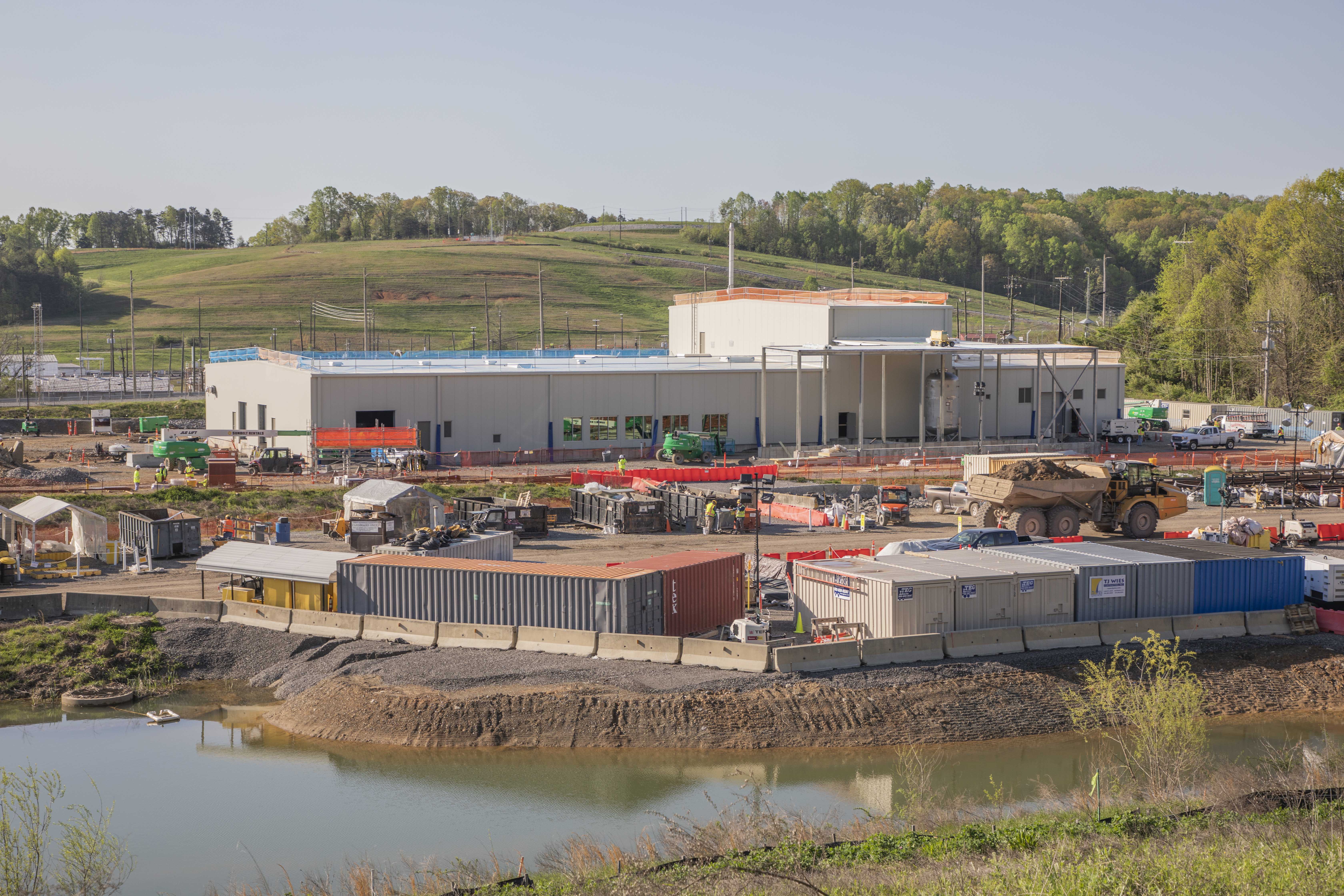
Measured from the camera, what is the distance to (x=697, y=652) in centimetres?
2697

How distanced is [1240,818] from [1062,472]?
72.9 feet

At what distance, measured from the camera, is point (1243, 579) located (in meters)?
30.9

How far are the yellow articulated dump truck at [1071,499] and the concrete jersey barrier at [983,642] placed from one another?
1081cm

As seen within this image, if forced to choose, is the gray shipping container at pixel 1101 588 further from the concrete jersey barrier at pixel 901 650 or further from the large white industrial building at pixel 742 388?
the large white industrial building at pixel 742 388

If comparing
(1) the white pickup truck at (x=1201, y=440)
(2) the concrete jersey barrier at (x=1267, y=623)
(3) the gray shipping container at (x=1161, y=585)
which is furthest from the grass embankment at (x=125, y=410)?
(2) the concrete jersey barrier at (x=1267, y=623)

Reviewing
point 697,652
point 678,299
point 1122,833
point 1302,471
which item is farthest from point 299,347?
point 1122,833

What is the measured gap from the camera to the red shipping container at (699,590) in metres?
28.9

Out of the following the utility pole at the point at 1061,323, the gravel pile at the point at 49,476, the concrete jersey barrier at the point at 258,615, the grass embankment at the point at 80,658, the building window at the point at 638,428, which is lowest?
the grass embankment at the point at 80,658

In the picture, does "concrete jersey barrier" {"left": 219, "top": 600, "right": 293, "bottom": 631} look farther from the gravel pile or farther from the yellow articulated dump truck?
the gravel pile

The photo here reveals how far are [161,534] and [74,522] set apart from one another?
8.45 ft

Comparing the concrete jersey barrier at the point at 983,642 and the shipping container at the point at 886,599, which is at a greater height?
the shipping container at the point at 886,599

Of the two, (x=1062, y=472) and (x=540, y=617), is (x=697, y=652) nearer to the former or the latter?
(x=540, y=617)

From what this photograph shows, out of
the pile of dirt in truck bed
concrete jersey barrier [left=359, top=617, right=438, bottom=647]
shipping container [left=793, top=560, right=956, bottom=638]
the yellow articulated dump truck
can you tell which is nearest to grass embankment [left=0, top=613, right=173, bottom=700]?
concrete jersey barrier [left=359, top=617, right=438, bottom=647]

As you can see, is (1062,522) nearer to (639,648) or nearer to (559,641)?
(639,648)
